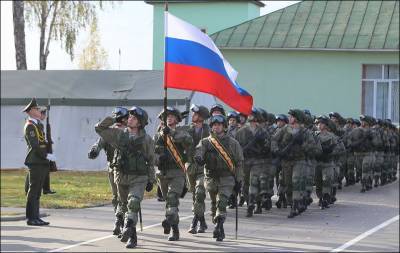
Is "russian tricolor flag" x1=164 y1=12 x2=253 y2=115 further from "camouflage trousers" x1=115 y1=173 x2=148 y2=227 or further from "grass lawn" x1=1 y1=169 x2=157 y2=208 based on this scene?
"grass lawn" x1=1 y1=169 x2=157 y2=208

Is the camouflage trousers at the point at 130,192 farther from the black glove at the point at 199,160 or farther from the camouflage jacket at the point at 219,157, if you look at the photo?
the camouflage jacket at the point at 219,157

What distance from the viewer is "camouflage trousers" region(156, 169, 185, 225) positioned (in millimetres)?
12398

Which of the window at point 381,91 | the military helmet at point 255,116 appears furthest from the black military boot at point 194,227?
the window at point 381,91

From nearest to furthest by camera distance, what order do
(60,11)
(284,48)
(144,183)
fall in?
(144,183), (284,48), (60,11)

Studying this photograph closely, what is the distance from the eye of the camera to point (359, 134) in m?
22.6

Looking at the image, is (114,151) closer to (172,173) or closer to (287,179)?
(172,173)

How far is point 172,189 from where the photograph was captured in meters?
12.6

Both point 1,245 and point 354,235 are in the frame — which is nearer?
point 1,245

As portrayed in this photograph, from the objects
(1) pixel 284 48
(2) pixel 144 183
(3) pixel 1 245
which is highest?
(1) pixel 284 48

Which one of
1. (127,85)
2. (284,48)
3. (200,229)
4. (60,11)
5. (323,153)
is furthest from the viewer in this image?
(60,11)

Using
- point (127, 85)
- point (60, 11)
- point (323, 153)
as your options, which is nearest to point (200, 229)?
point (323, 153)

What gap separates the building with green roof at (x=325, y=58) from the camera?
1390 inches

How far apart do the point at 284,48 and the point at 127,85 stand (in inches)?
433

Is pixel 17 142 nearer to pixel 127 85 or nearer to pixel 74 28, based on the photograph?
pixel 127 85
